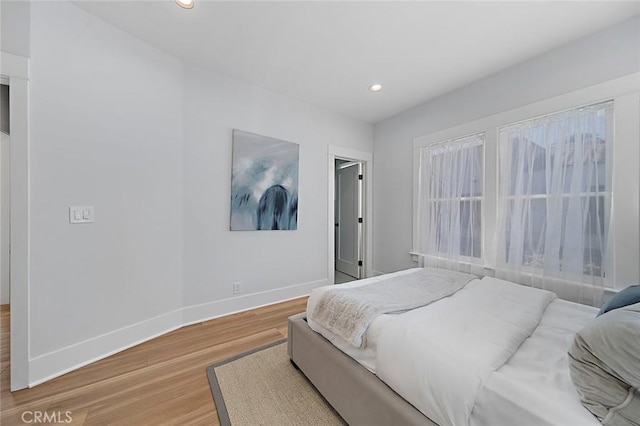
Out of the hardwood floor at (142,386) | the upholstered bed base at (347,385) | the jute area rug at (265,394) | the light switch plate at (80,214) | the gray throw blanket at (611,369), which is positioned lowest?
the hardwood floor at (142,386)

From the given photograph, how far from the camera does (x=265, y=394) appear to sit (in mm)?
1509

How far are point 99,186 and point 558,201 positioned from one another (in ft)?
13.0

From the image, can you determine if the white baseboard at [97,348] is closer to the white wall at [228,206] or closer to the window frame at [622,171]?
the white wall at [228,206]

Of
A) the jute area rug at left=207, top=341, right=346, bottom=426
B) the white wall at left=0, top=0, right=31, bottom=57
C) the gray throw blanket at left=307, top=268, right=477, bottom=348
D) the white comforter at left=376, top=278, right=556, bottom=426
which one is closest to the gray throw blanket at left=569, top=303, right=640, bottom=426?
the white comforter at left=376, top=278, right=556, bottom=426

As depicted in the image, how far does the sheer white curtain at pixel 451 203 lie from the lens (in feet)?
8.80

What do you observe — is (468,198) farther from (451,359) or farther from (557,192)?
(451,359)

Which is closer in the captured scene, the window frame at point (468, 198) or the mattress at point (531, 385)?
the mattress at point (531, 385)

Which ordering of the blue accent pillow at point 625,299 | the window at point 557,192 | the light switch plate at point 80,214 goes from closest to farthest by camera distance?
Answer: 1. the blue accent pillow at point 625,299
2. the light switch plate at point 80,214
3. the window at point 557,192

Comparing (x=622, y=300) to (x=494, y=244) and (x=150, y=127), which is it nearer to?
(x=494, y=244)

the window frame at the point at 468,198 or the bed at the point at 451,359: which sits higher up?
the window frame at the point at 468,198

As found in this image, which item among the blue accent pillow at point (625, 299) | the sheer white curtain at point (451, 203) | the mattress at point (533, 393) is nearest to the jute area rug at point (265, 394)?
the mattress at point (533, 393)

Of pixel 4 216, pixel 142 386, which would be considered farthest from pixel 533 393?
pixel 4 216

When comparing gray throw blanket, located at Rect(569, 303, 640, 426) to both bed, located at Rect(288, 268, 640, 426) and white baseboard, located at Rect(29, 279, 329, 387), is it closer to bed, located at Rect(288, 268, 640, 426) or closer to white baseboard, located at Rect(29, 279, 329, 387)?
bed, located at Rect(288, 268, 640, 426)

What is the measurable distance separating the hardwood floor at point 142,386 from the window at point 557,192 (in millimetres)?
2568
